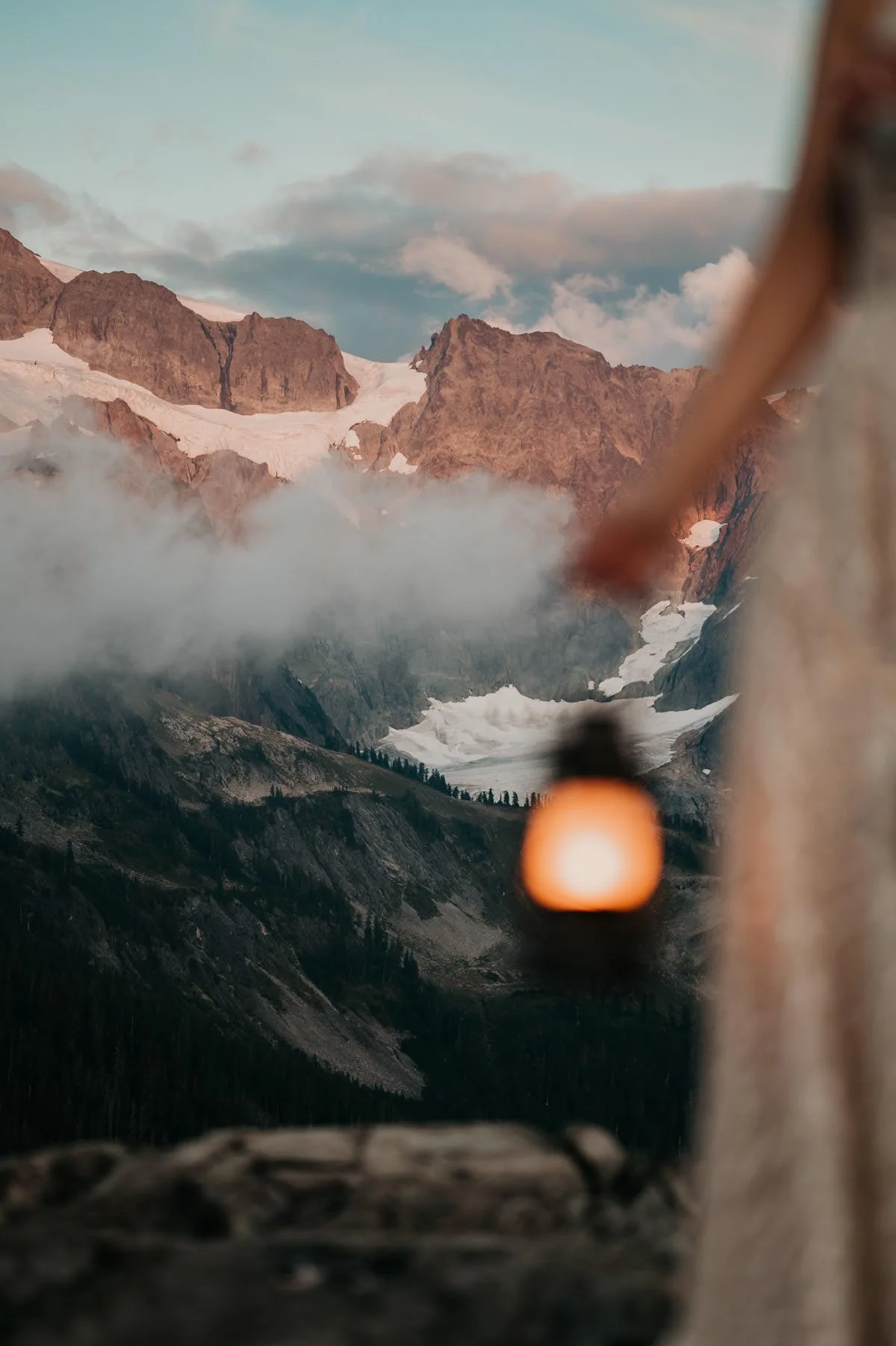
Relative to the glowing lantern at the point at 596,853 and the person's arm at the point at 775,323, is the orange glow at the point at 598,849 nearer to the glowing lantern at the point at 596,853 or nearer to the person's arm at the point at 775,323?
the glowing lantern at the point at 596,853

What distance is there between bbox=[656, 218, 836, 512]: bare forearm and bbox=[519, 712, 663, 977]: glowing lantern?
3.66 m

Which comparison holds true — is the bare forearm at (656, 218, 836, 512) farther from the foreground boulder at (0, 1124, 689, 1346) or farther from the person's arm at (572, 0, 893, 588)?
the foreground boulder at (0, 1124, 689, 1346)

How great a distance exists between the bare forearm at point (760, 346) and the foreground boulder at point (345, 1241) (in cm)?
441

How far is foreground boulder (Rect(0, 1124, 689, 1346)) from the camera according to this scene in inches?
269

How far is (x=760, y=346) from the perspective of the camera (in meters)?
5.28

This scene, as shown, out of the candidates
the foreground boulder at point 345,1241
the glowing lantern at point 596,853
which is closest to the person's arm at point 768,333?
the glowing lantern at point 596,853

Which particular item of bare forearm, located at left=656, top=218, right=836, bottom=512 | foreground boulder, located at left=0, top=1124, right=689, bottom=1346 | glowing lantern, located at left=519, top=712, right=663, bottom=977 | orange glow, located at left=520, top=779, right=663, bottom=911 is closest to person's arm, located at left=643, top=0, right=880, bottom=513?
bare forearm, located at left=656, top=218, right=836, bottom=512

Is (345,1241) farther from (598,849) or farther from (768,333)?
(768,333)

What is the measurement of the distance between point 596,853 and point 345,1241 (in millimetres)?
2870

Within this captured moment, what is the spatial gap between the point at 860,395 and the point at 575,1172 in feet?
18.1

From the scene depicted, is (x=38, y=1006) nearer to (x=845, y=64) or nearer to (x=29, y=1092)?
(x=29, y=1092)

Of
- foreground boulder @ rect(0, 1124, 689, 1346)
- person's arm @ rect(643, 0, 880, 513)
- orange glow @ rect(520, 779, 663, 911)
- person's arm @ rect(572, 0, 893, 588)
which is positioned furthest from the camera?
orange glow @ rect(520, 779, 663, 911)

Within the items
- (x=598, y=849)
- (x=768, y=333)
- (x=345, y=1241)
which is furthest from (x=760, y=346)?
(x=345, y=1241)

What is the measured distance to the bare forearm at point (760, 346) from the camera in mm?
5164
